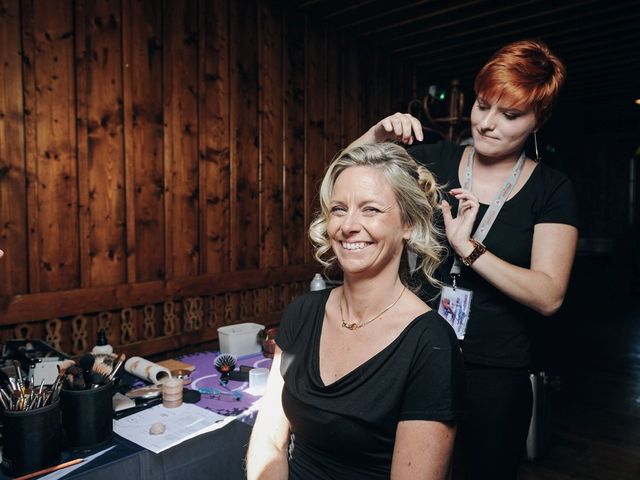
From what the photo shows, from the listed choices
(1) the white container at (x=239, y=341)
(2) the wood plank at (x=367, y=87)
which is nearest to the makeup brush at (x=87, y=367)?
(1) the white container at (x=239, y=341)

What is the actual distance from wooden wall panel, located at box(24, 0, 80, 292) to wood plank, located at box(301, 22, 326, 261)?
1.98 metres

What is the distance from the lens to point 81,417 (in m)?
1.47

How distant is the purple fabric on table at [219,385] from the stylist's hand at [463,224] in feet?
3.22

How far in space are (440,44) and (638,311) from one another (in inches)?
243

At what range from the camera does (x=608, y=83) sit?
640 cm

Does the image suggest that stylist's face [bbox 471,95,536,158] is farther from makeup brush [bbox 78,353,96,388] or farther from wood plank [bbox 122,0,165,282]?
wood plank [bbox 122,0,165,282]

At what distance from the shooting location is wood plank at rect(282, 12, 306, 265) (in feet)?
13.1

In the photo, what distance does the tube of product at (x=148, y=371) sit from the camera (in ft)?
6.91

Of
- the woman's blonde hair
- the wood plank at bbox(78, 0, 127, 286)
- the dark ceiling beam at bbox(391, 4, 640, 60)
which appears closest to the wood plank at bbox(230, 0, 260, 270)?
the wood plank at bbox(78, 0, 127, 286)

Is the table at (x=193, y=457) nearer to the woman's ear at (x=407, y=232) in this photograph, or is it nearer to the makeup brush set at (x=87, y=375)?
the makeup brush set at (x=87, y=375)

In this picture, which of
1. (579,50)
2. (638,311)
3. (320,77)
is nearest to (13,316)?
(320,77)

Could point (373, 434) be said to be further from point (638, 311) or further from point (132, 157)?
point (638, 311)

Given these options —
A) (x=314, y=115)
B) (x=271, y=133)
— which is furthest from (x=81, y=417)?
(x=314, y=115)

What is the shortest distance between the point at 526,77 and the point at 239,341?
5.91 feet
